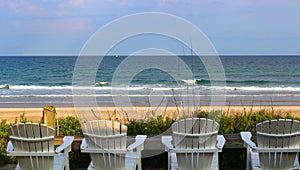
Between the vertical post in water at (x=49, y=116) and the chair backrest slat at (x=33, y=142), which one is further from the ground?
the vertical post in water at (x=49, y=116)

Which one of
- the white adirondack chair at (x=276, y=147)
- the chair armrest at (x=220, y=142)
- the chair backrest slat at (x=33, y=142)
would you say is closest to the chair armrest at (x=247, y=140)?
the white adirondack chair at (x=276, y=147)

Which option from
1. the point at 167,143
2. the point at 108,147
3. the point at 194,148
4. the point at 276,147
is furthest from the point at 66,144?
the point at 276,147

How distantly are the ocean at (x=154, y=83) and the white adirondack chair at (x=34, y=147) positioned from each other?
264 centimetres

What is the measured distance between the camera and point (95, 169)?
4.25 m

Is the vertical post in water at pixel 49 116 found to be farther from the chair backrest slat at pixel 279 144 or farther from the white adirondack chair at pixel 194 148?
the chair backrest slat at pixel 279 144

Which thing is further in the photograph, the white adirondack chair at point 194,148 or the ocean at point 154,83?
the ocean at point 154,83

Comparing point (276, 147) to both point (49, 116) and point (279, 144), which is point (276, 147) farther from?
point (49, 116)

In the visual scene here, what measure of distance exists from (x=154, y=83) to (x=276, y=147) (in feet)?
50.6

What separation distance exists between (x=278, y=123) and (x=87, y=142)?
6.32 feet

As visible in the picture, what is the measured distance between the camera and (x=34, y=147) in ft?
13.3

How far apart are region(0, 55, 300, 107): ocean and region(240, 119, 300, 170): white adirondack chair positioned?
86.9 inches

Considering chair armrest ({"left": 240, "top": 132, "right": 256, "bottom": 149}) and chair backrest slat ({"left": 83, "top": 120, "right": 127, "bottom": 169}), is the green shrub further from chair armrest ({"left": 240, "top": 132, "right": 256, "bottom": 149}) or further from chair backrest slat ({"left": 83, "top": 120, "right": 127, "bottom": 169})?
chair armrest ({"left": 240, "top": 132, "right": 256, "bottom": 149})

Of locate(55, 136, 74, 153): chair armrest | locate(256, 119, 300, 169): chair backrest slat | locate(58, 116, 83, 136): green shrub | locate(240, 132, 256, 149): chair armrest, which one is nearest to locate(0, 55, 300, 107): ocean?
locate(58, 116, 83, 136): green shrub

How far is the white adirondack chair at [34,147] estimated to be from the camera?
13.2ft
